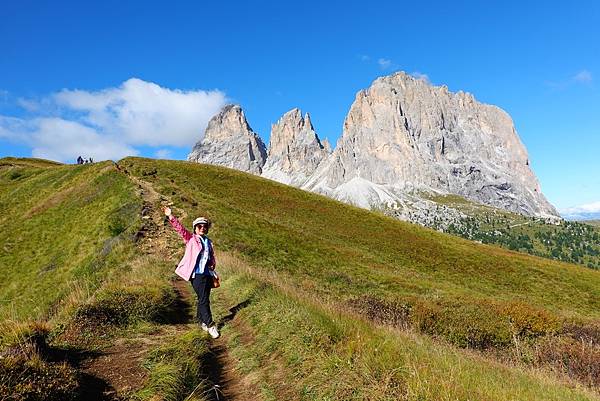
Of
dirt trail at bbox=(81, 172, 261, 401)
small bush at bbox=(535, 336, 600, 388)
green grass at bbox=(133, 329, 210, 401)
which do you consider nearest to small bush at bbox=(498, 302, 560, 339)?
small bush at bbox=(535, 336, 600, 388)

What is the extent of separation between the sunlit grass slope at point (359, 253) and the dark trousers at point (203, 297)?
1325cm

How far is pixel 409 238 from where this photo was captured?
2008 inches

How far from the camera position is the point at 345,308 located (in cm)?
1602

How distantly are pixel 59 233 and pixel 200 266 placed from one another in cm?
2874

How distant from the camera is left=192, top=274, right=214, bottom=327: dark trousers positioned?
1231cm

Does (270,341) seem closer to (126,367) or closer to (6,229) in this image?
(126,367)

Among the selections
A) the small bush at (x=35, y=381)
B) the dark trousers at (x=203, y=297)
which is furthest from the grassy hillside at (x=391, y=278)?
the small bush at (x=35, y=381)

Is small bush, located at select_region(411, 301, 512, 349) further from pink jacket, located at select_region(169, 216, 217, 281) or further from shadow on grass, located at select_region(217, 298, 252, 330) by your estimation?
pink jacket, located at select_region(169, 216, 217, 281)

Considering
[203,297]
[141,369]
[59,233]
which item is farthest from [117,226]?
[141,369]

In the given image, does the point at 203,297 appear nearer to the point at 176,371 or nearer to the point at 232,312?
the point at 232,312

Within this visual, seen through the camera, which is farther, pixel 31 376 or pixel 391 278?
pixel 391 278

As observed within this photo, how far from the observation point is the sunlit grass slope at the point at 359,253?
30.1 metres

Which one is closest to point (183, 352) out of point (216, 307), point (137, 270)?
point (216, 307)

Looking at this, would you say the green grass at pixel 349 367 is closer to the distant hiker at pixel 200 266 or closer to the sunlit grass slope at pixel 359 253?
the distant hiker at pixel 200 266
